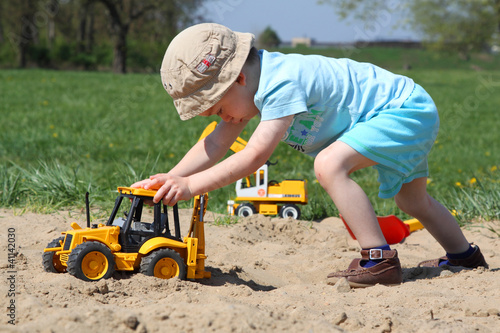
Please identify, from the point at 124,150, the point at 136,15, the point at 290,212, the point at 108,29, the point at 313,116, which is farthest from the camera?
the point at 108,29

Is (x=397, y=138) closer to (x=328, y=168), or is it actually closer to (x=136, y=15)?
(x=328, y=168)

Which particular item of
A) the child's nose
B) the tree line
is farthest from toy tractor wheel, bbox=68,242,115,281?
the tree line

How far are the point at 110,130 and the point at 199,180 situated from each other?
514 cm

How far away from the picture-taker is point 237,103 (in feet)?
7.39

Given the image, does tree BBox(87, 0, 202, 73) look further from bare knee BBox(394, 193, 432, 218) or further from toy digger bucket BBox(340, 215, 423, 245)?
bare knee BBox(394, 193, 432, 218)

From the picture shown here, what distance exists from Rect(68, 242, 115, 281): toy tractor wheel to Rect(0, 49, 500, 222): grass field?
138 cm

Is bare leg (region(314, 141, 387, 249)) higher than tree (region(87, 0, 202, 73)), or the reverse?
tree (region(87, 0, 202, 73))

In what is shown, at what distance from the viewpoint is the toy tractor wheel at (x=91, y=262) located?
1992 millimetres

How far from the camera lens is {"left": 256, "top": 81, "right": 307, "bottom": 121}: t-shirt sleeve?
210 centimetres

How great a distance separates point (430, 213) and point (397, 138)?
553 mm

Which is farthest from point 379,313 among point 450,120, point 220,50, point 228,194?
point 450,120

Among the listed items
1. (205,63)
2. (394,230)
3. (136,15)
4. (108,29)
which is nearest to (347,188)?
(205,63)

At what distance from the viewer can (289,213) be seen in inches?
150

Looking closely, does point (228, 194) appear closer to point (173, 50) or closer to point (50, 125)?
point (173, 50)
